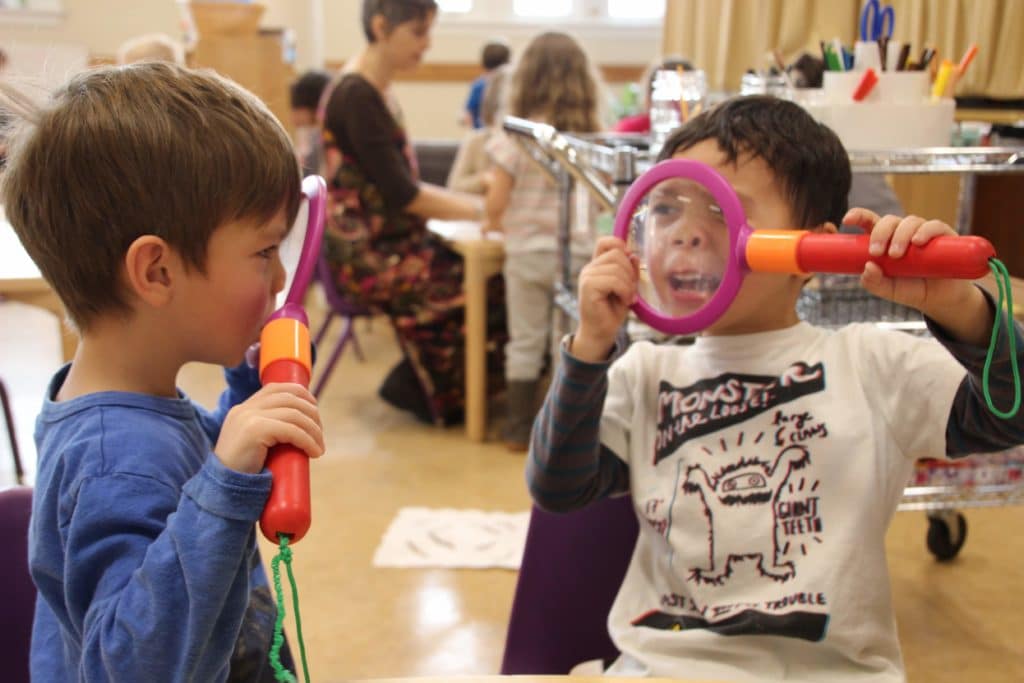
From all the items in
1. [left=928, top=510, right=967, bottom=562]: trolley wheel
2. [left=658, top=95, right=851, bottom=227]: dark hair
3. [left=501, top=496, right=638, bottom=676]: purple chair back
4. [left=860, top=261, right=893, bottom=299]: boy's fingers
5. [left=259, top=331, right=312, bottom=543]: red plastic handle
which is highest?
[left=658, top=95, right=851, bottom=227]: dark hair

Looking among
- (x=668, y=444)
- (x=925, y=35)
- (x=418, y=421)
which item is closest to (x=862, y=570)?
(x=668, y=444)

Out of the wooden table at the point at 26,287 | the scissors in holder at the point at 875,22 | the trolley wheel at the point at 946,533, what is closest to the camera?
the scissors in holder at the point at 875,22

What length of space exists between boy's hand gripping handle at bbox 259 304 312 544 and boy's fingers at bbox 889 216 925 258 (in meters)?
0.43

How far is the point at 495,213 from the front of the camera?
2830 millimetres

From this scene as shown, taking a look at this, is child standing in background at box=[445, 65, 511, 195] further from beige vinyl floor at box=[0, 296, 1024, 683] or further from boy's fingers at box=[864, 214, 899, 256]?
boy's fingers at box=[864, 214, 899, 256]

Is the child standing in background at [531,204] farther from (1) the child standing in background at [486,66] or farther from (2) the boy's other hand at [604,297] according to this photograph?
(2) the boy's other hand at [604,297]

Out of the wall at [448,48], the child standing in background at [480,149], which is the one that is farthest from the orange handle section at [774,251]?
the wall at [448,48]

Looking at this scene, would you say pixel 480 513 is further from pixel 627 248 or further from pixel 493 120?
pixel 493 120

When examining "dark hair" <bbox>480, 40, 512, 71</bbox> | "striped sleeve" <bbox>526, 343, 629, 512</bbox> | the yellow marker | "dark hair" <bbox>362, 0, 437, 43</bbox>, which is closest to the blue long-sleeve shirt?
"striped sleeve" <bbox>526, 343, 629, 512</bbox>

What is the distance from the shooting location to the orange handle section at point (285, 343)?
2.53 feet

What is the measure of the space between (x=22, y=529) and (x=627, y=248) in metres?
0.63

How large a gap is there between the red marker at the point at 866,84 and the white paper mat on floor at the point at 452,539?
115 cm

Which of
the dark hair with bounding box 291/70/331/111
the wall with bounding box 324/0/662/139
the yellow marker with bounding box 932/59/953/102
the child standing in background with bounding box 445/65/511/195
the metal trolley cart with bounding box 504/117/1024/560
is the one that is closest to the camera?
the metal trolley cart with bounding box 504/117/1024/560

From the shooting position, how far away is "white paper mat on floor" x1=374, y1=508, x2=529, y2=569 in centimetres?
215
